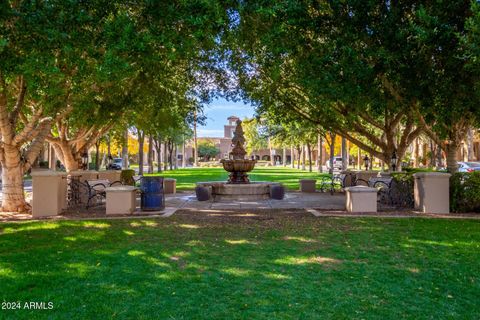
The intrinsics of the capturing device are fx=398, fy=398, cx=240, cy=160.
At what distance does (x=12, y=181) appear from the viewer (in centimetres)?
1226

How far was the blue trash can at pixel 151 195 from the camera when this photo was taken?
12242mm

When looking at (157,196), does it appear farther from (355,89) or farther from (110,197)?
(355,89)

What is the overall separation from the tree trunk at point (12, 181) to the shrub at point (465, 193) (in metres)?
13.3

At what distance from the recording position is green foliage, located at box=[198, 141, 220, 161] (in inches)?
4321

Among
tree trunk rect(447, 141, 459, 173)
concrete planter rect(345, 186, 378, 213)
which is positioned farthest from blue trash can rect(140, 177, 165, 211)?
tree trunk rect(447, 141, 459, 173)

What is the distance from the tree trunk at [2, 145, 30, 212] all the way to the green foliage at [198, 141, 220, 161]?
97300 mm

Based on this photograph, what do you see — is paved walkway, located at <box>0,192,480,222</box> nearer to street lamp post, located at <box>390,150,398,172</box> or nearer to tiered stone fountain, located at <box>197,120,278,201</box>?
tiered stone fountain, located at <box>197,120,278,201</box>

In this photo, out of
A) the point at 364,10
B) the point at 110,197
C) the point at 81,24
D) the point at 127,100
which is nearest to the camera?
the point at 81,24

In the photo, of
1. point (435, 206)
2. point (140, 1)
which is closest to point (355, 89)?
point (435, 206)

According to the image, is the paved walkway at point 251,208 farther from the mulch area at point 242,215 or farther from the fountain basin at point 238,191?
the fountain basin at point 238,191

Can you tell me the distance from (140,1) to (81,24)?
1.63m

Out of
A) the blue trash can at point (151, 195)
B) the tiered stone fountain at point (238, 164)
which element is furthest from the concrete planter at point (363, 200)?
the tiered stone fountain at point (238, 164)

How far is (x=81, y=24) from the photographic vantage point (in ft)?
28.9

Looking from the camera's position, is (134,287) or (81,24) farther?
(81,24)
